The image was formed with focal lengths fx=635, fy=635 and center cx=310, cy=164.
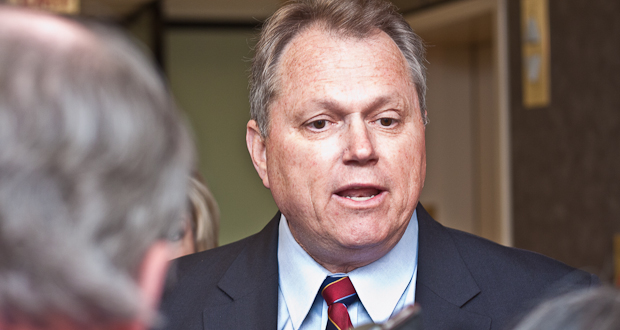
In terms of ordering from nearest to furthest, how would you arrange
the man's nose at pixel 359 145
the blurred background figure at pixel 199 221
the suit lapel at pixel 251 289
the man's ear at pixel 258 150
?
1. the man's nose at pixel 359 145
2. the suit lapel at pixel 251 289
3. the man's ear at pixel 258 150
4. the blurred background figure at pixel 199 221

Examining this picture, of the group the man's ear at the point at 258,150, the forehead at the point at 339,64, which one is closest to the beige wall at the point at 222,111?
the man's ear at the point at 258,150

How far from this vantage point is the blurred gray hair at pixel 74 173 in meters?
0.53

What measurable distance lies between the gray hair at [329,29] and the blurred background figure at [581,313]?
105 centimetres

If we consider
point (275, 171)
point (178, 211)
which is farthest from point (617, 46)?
point (178, 211)

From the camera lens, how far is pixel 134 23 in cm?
565

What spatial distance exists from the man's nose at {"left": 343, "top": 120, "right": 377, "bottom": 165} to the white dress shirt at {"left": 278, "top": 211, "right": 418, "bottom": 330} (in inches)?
10.9

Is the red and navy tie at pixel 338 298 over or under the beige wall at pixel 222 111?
under

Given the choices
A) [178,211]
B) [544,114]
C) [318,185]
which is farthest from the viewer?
[544,114]

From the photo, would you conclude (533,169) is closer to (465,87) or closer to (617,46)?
(617,46)

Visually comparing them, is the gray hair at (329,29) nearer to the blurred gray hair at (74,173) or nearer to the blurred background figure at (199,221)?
the blurred background figure at (199,221)

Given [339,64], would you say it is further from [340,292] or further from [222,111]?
[222,111]

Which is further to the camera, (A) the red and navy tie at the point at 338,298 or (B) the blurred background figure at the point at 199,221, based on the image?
(B) the blurred background figure at the point at 199,221

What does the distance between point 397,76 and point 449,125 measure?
292 centimetres

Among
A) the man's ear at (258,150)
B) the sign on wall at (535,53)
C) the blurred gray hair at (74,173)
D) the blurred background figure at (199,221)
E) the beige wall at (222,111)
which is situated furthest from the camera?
the beige wall at (222,111)
